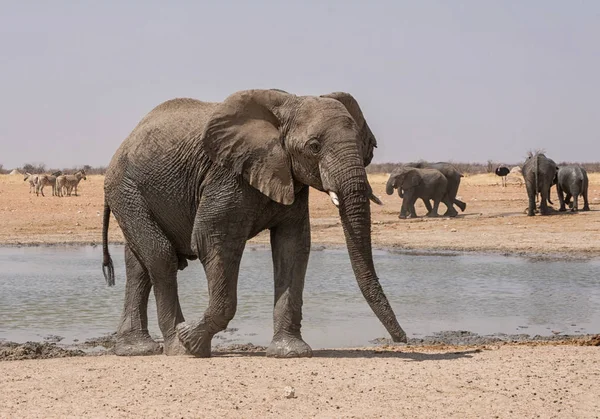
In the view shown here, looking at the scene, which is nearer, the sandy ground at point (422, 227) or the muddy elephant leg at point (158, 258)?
the muddy elephant leg at point (158, 258)

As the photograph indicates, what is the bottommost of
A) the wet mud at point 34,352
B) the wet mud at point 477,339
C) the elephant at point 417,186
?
the wet mud at point 477,339

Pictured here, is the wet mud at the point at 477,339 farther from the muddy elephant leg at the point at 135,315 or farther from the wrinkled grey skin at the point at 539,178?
the wrinkled grey skin at the point at 539,178

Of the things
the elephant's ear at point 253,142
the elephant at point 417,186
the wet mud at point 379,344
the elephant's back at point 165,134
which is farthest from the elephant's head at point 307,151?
the elephant at point 417,186

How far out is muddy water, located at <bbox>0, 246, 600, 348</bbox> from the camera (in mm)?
11500

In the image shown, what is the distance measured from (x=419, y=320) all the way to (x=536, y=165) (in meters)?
16.7

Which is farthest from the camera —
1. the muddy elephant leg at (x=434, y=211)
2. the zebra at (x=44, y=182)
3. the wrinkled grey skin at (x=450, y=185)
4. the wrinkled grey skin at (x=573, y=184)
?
the zebra at (x=44, y=182)

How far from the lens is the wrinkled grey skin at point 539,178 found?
1055 inches

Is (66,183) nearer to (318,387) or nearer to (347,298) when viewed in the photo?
(347,298)

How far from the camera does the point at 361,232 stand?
756 cm

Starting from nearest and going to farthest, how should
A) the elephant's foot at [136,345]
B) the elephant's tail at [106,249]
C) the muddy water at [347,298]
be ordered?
1. the elephant's foot at [136,345]
2. the elephant's tail at [106,249]
3. the muddy water at [347,298]

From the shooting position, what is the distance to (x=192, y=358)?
8.37 m

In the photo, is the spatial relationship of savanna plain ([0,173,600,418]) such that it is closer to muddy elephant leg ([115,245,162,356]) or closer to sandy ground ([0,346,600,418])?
sandy ground ([0,346,600,418])

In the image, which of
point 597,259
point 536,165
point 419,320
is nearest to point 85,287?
point 419,320

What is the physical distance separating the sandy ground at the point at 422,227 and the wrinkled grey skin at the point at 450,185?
46 centimetres
